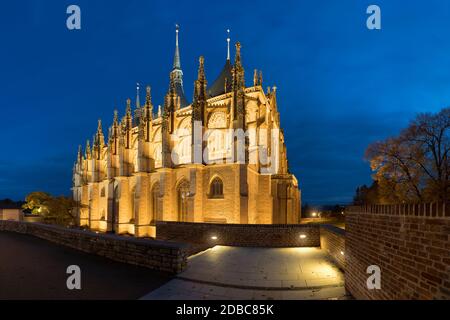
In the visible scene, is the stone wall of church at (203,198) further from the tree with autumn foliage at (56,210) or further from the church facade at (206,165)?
the tree with autumn foliage at (56,210)

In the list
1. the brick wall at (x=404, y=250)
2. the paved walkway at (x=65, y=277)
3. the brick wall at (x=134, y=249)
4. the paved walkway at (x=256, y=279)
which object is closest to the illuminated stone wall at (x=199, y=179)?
the paved walkway at (x=256, y=279)

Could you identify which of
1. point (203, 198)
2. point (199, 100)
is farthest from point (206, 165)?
point (199, 100)

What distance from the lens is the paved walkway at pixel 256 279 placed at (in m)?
6.96

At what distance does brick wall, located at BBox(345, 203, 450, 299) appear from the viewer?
3.33 m

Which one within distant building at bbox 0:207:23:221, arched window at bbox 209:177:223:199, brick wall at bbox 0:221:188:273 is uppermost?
arched window at bbox 209:177:223:199

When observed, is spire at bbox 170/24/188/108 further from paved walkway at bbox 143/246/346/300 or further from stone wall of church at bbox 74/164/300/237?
paved walkway at bbox 143/246/346/300

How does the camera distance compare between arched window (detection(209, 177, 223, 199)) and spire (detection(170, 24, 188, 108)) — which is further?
spire (detection(170, 24, 188, 108))

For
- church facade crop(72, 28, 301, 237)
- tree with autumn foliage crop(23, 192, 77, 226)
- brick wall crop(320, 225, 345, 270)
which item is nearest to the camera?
→ brick wall crop(320, 225, 345, 270)

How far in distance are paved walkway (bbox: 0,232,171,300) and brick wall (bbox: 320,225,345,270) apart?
20.2ft

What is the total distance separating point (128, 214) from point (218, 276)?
83.1 ft

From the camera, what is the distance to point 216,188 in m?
23.7

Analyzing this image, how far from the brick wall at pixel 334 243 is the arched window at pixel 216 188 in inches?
426

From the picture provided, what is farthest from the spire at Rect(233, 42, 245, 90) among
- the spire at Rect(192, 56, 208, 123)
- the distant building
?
the distant building

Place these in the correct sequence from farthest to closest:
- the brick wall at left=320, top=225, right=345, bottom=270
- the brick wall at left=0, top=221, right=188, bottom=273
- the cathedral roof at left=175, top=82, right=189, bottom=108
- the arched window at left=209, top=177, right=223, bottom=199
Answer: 1. the cathedral roof at left=175, top=82, right=189, bottom=108
2. the arched window at left=209, top=177, right=223, bottom=199
3. the brick wall at left=320, top=225, right=345, bottom=270
4. the brick wall at left=0, top=221, right=188, bottom=273
